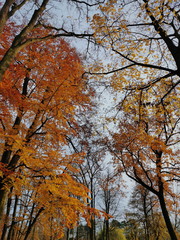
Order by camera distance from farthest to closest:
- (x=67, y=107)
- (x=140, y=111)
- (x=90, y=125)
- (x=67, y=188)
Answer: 1. (x=90, y=125)
2. (x=67, y=107)
3. (x=140, y=111)
4. (x=67, y=188)

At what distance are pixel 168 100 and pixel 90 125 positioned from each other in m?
4.29

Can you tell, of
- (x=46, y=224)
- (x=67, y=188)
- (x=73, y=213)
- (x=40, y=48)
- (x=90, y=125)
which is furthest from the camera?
(x=46, y=224)

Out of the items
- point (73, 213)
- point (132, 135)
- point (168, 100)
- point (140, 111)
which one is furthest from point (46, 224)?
point (168, 100)

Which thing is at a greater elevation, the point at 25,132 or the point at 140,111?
the point at 140,111

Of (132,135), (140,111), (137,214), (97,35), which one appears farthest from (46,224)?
(137,214)

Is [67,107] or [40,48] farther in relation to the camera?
[40,48]

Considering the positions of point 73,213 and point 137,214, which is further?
point 137,214

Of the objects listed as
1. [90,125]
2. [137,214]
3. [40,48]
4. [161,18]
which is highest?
[40,48]

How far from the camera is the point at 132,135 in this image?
346 inches

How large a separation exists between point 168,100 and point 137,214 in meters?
24.5

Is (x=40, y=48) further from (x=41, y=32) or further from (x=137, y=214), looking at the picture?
(x=137, y=214)

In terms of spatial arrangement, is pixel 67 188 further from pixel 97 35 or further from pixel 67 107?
pixel 97 35

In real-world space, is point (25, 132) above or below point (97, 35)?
below

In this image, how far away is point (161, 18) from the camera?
187 inches
